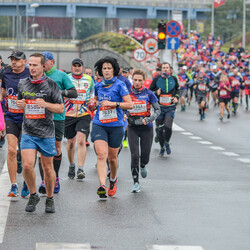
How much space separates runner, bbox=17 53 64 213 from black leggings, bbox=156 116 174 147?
7266 mm

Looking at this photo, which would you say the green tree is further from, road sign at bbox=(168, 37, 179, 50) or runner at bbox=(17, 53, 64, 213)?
runner at bbox=(17, 53, 64, 213)

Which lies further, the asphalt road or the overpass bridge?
the overpass bridge

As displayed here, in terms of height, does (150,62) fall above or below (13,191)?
above

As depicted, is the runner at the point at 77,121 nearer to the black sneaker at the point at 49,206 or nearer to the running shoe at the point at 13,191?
the running shoe at the point at 13,191

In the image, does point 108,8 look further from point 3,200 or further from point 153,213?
point 153,213

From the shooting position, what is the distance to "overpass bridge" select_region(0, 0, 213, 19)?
332 ft

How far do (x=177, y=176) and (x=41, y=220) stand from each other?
4475mm

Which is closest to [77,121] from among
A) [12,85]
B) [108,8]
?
[12,85]

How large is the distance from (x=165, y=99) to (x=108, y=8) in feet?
291

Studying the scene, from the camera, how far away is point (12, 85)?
9.94m

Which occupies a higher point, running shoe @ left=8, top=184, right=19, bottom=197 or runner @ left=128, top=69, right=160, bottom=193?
runner @ left=128, top=69, right=160, bottom=193

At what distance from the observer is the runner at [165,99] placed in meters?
15.5

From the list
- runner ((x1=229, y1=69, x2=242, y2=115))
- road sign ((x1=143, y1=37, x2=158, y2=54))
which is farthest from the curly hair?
road sign ((x1=143, y1=37, x2=158, y2=54))

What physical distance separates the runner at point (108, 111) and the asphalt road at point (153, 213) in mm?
599
